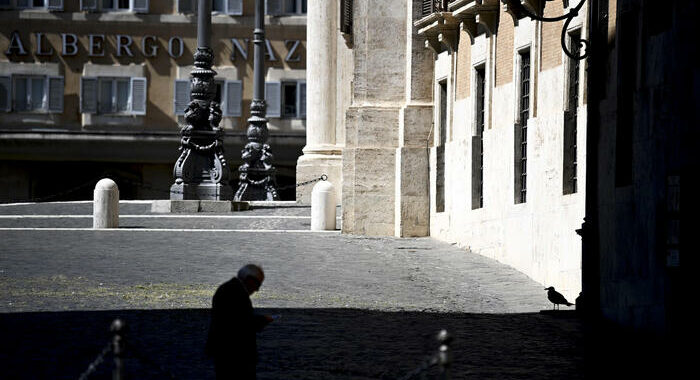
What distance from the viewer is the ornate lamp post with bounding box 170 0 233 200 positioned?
33125 millimetres

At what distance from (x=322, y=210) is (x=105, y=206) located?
13.2 ft

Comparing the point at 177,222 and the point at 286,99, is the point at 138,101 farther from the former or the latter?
the point at 177,222

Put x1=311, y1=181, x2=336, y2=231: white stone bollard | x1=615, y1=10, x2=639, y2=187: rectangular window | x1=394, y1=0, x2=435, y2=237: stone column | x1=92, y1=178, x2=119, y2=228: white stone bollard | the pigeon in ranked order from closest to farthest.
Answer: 1. x1=615, y1=10, x2=639, y2=187: rectangular window
2. the pigeon
3. x1=394, y1=0, x2=435, y2=237: stone column
4. x1=92, y1=178, x2=119, y2=228: white stone bollard
5. x1=311, y1=181, x2=336, y2=231: white stone bollard

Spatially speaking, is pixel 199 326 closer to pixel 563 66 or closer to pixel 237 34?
pixel 563 66

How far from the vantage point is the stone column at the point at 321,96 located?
40.1m

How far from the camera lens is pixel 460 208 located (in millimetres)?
25938

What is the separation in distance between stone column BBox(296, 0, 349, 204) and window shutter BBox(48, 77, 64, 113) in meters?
18.5

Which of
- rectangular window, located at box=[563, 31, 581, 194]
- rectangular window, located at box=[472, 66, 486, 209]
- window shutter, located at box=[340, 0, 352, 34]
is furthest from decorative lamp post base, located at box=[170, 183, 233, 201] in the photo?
rectangular window, located at box=[563, 31, 581, 194]

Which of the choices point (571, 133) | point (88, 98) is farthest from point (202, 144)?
point (88, 98)

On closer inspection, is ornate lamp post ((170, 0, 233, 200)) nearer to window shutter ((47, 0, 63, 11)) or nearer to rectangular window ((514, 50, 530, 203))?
rectangular window ((514, 50, 530, 203))

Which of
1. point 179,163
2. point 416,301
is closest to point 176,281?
point 416,301

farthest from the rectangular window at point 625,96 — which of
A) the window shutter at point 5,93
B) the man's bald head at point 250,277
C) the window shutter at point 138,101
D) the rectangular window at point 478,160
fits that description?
the window shutter at point 5,93

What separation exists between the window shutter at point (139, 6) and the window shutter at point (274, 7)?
176 inches

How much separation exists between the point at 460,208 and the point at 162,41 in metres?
33.8
